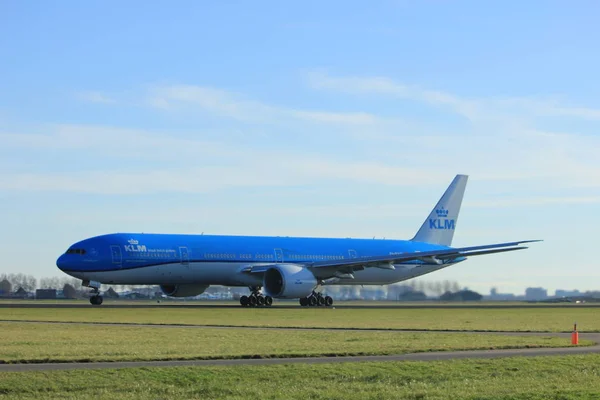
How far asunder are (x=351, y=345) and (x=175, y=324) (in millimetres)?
14221

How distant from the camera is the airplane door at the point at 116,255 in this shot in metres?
66.9

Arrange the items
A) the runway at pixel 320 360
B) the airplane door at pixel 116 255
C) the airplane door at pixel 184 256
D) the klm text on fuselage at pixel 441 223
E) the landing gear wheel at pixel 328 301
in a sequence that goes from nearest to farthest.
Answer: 1. the runway at pixel 320 360
2. the airplane door at pixel 116 255
3. the airplane door at pixel 184 256
4. the landing gear wheel at pixel 328 301
5. the klm text on fuselage at pixel 441 223

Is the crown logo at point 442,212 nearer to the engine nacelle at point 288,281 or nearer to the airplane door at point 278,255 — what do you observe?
the airplane door at point 278,255

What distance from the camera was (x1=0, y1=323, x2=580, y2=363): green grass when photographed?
29484mm

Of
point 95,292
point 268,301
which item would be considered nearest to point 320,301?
point 268,301

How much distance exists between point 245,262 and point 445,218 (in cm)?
2571

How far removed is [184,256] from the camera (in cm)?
6881

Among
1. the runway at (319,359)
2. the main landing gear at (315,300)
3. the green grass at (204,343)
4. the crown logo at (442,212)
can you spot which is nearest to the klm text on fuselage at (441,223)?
the crown logo at (442,212)

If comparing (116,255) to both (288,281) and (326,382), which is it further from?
(326,382)

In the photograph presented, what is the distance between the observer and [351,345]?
111 feet

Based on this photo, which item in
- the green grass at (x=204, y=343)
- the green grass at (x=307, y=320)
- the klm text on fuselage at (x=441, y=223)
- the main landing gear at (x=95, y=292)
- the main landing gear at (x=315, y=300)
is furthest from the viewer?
the klm text on fuselage at (x=441, y=223)

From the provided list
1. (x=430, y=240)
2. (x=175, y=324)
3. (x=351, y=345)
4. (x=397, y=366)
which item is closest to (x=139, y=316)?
(x=175, y=324)

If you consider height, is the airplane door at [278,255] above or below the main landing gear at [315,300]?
above

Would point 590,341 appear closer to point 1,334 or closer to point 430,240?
point 1,334
